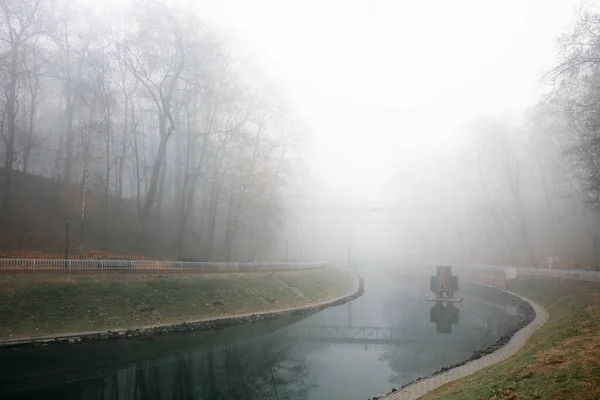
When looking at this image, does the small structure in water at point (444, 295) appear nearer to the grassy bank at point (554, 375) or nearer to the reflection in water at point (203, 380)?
the reflection in water at point (203, 380)

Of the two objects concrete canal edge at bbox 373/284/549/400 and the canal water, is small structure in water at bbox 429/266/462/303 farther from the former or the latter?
concrete canal edge at bbox 373/284/549/400

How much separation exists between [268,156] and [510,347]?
1236 inches

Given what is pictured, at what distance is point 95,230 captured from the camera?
3994 centimetres

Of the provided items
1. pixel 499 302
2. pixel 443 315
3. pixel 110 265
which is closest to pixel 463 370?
pixel 443 315

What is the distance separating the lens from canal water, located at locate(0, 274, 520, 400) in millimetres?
18469

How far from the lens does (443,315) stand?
41188mm

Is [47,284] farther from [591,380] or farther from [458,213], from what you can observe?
[458,213]

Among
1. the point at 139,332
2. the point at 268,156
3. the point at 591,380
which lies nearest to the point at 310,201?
the point at 268,156

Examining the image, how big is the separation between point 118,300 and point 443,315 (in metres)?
29.4

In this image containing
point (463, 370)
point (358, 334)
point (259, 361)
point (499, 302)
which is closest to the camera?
point (463, 370)

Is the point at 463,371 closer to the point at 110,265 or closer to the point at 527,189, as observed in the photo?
the point at 110,265

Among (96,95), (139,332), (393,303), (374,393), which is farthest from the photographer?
(393,303)

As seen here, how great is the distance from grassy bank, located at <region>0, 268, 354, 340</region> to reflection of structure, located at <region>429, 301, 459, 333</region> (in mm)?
12749

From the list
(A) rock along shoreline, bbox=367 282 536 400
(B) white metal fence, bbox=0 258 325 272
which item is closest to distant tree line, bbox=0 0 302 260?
(B) white metal fence, bbox=0 258 325 272
